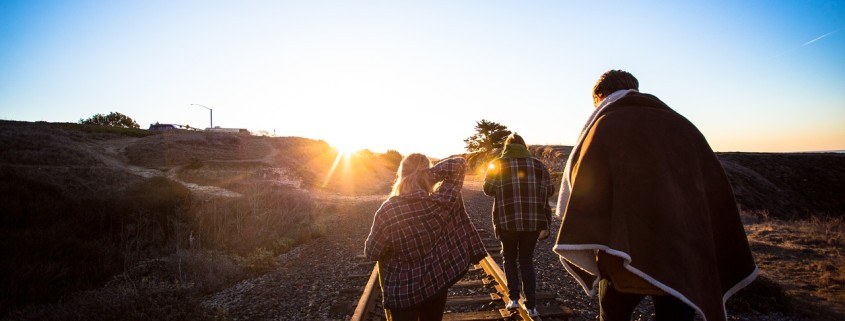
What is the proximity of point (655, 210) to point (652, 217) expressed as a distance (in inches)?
1.4

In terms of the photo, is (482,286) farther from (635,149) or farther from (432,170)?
(635,149)

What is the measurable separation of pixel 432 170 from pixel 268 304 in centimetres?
428

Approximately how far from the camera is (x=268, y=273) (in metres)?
7.70

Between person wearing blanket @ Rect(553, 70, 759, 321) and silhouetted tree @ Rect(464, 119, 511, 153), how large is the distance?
108 ft

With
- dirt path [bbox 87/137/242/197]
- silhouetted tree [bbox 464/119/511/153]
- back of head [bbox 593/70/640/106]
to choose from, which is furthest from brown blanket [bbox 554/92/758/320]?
silhouetted tree [bbox 464/119/511/153]

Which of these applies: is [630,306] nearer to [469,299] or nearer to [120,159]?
[469,299]

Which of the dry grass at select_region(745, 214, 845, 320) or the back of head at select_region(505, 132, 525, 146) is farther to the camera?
the dry grass at select_region(745, 214, 845, 320)

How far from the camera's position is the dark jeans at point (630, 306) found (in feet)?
6.42

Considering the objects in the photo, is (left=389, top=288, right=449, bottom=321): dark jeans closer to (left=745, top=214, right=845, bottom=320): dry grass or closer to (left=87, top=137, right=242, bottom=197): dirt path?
(left=745, top=214, right=845, bottom=320): dry grass

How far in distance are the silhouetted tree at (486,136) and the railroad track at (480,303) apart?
1181 inches

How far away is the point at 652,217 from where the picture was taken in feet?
6.16

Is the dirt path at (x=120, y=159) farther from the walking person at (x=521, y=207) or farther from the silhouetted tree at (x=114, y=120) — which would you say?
the silhouetted tree at (x=114, y=120)

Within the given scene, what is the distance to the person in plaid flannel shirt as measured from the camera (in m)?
2.77

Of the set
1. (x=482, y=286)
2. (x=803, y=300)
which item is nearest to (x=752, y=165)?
(x=803, y=300)
